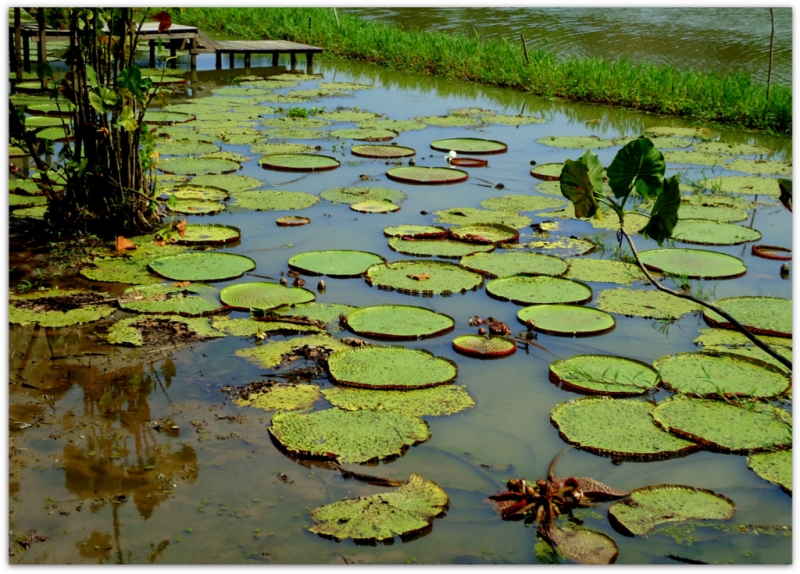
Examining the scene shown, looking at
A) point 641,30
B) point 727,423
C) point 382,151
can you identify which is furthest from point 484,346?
point 641,30

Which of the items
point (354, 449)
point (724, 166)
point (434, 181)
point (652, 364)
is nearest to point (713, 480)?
point (652, 364)

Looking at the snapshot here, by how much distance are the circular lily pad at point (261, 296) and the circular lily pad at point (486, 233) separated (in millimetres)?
1160

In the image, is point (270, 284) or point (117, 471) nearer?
point (117, 471)

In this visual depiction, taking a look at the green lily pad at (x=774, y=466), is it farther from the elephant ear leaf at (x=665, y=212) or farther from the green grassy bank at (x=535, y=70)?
the green grassy bank at (x=535, y=70)

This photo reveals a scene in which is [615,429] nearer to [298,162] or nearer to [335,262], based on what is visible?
[335,262]

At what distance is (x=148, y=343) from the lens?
332 centimetres

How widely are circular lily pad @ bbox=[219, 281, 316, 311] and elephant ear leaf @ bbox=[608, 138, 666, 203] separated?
5.56 feet

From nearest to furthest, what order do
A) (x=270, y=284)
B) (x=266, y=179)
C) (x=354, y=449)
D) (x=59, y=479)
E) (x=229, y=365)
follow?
1. (x=59, y=479)
2. (x=354, y=449)
3. (x=229, y=365)
4. (x=270, y=284)
5. (x=266, y=179)

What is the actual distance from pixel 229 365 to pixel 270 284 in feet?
2.66

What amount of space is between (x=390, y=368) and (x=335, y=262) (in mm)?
1264

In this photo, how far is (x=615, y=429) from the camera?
2768 mm

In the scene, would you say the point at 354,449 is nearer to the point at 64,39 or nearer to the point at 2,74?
the point at 2,74

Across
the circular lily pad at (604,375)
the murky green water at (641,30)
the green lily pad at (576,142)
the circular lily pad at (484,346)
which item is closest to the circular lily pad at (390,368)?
the circular lily pad at (484,346)

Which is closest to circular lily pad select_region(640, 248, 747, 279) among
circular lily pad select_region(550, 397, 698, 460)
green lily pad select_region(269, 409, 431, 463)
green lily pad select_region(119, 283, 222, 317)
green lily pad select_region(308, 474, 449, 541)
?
circular lily pad select_region(550, 397, 698, 460)
